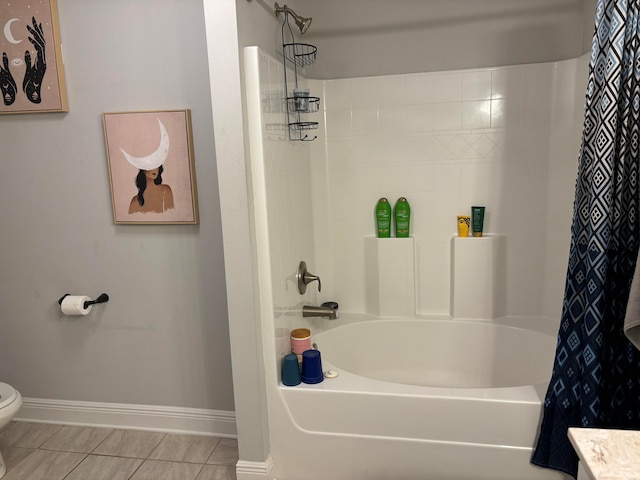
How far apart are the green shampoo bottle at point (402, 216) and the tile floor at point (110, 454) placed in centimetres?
138

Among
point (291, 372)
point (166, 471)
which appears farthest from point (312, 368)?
point (166, 471)

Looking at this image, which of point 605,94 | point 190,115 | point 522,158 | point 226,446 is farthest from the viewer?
point 522,158

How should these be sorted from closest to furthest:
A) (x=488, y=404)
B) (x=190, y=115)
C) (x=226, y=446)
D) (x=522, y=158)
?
(x=488, y=404) < (x=190, y=115) < (x=226, y=446) < (x=522, y=158)

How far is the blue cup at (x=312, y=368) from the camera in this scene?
2.17 meters

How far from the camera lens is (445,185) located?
110 inches

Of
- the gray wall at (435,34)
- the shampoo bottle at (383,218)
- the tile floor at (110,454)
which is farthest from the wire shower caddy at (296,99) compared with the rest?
the tile floor at (110,454)

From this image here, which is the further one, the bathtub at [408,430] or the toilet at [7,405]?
the toilet at [7,405]

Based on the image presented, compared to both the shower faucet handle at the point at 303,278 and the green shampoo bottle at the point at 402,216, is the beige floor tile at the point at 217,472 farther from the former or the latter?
the green shampoo bottle at the point at 402,216

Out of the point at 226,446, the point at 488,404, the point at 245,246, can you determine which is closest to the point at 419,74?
the point at 245,246

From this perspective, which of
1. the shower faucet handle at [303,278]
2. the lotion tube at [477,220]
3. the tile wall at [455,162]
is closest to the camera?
the shower faucet handle at [303,278]

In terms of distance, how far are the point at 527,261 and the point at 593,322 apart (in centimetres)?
105

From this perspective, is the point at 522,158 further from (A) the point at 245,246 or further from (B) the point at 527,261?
(A) the point at 245,246

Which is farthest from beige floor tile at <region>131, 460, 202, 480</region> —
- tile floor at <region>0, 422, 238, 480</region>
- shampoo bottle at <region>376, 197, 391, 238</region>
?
shampoo bottle at <region>376, 197, 391, 238</region>

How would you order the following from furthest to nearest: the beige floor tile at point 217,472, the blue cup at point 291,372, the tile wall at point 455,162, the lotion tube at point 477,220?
the lotion tube at point 477,220, the tile wall at point 455,162, the beige floor tile at point 217,472, the blue cup at point 291,372
